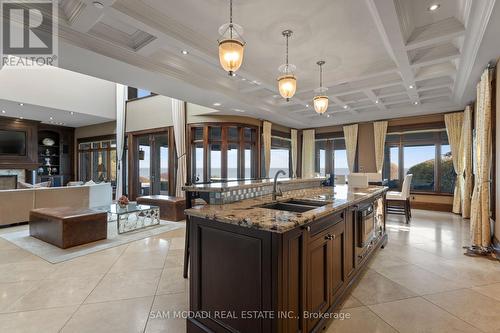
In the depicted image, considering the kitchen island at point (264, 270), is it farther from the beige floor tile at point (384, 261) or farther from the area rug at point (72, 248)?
the area rug at point (72, 248)

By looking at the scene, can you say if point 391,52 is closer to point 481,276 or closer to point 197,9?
point 197,9

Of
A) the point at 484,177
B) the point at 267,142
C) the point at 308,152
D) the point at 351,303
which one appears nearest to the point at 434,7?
the point at 484,177

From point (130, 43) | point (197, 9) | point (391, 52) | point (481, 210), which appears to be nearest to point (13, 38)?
point (130, 43)

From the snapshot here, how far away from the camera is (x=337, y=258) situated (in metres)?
2.13

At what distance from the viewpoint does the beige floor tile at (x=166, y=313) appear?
1.93m

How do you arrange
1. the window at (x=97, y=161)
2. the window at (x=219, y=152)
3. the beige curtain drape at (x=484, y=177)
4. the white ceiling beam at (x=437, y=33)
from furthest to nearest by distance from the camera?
the window at (x=97, y=161), the window at (x=219, y=152), the beige curtain drape at (x=484, y=177), the white ceiling beam at (x=437, y=33)

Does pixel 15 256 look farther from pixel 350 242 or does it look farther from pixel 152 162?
pixel 152 162

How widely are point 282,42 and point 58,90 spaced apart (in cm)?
748

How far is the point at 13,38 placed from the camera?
9.95 feet

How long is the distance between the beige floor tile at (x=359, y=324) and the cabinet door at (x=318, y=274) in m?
0.19

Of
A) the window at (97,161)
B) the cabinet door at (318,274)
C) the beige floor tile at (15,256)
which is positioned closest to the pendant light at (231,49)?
the cabinet door at (318,274)

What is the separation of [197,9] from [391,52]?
2.78 m

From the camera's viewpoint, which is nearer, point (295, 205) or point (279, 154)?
point (295, 205)

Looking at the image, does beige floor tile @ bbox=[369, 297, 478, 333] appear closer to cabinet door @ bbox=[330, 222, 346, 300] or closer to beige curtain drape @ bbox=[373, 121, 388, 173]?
cabinet door @ bbox=[330, 222, 346, 300]
